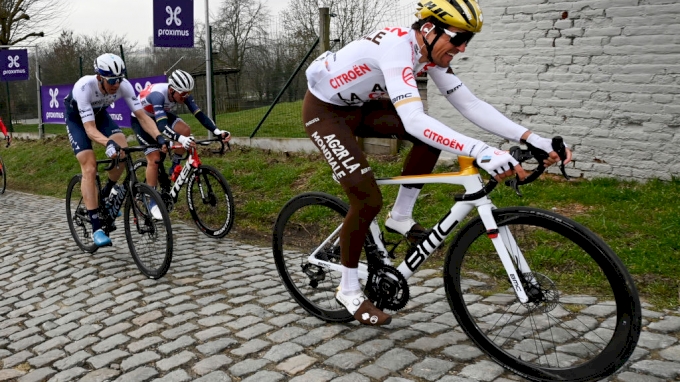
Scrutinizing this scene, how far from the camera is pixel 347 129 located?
372cm

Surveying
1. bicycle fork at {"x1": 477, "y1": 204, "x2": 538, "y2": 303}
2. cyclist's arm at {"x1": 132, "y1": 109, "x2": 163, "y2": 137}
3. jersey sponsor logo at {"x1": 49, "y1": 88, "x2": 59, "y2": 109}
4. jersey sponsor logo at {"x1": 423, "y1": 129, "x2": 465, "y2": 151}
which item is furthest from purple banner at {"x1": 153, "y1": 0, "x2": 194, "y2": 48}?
bicycle fork at {"x1": 477, "y1": 204, "x2": 538, "y2": 303}

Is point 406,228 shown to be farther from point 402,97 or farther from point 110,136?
point 110,136

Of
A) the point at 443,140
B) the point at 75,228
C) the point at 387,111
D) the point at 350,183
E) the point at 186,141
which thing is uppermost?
the point at 387,111

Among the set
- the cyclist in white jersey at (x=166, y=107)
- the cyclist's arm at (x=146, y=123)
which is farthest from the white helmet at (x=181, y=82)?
the cyclist's arm at (x=146, y=123)

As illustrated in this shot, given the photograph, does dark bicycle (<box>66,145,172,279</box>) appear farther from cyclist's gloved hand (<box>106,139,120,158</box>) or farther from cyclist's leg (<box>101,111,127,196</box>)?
cyclist's leg (<box>101,111,127,196</box>)

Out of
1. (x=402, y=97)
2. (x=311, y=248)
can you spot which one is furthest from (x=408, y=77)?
(x=311, y=248)

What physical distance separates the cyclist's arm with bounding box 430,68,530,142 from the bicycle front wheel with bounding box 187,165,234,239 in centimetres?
390

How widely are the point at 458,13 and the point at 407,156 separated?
1020 mm

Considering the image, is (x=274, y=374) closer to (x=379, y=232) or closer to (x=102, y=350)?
(x=379, y=232)

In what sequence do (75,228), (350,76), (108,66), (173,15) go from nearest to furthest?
(350,76)
(108,66)
(75,228)
(173,15)

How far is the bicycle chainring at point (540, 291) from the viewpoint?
10.0 feet

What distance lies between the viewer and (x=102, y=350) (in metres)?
4.00

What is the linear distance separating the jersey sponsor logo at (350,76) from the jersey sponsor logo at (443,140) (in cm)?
60

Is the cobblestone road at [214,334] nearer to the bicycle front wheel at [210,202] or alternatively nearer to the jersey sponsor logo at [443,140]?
the bicycle front wheel at [210,202]
